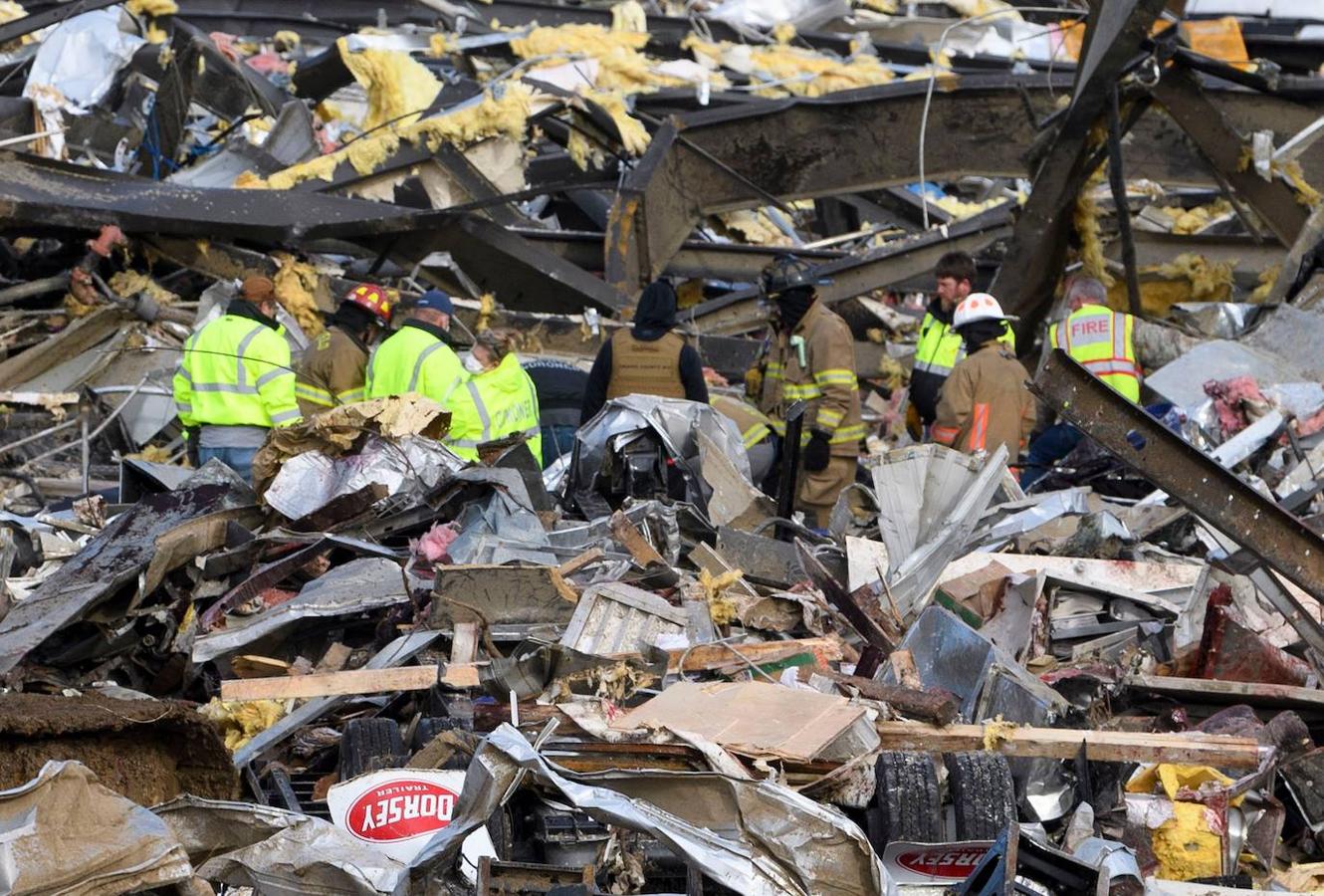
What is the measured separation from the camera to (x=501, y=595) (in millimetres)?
6039

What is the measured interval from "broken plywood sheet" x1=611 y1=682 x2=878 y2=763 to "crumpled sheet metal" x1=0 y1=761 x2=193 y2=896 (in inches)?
62.4

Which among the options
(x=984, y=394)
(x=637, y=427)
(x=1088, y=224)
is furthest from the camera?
(x=1088, y=224)

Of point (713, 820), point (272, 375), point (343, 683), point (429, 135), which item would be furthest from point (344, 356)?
point (713, 820)

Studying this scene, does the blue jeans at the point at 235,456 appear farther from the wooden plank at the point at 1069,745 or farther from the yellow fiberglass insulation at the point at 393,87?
the wooden plank at the point at 1069,745

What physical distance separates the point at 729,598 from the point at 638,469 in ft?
4.60

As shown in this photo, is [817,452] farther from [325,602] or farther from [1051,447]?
[325,602]

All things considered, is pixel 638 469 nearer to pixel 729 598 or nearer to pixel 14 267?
pixel 729 598

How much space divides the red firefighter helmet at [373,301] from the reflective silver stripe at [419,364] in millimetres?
658

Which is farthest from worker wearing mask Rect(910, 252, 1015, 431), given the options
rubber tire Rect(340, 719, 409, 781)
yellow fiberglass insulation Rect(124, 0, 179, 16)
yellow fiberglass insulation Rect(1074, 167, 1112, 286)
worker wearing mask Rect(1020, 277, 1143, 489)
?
yellow fiberglass insulation Rect(124, 0, 179, 16)

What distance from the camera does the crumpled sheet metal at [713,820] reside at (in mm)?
3824

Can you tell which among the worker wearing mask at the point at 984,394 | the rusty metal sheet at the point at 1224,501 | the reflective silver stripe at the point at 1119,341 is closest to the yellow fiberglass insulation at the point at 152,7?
the worker wearing mask at the point at 984,394

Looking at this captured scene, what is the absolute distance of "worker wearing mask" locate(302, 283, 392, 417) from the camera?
328 inches

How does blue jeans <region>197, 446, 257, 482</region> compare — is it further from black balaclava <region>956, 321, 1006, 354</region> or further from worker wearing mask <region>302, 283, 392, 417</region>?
black balaclava <region>956, 321, 1006, 354</region>

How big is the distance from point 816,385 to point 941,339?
909 mm
